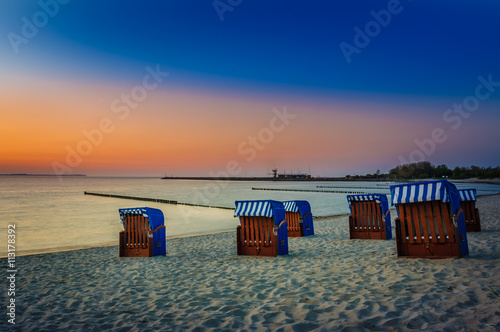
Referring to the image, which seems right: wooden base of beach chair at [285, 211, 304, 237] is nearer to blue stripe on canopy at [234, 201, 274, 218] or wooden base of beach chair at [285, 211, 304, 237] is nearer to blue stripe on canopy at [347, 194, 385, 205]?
blue stripe on canopy at [347, 194, 385, 205]

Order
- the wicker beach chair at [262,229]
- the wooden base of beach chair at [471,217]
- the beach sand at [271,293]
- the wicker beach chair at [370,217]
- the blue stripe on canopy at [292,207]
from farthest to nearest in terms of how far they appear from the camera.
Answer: the blue stripe on canopy at [292,207] → the wooden base of beach chair at [471,217] → the wicker beach chair at [370,217] → the wicker beach chair at [262,229] → the beach sand at [271,293]

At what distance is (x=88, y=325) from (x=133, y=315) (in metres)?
0.65

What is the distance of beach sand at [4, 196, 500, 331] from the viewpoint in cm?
445

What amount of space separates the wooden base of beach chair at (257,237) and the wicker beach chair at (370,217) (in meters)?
3.69

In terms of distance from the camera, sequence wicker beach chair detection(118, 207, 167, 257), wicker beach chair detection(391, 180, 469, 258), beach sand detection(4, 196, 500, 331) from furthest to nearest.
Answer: wicker beach chair detection(118, 207, 167, 257) → wicker beach chair detection(391, 180, 469, 258) → beach sand detection(4, 196, 500, 331)

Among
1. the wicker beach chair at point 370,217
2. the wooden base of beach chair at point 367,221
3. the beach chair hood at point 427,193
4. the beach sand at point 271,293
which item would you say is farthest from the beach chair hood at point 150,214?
the beach chair hood at point 427,193

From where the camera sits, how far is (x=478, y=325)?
12.8 feet

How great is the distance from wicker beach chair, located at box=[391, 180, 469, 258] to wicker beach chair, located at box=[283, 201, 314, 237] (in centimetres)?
583

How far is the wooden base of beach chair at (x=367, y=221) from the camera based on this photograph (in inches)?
453

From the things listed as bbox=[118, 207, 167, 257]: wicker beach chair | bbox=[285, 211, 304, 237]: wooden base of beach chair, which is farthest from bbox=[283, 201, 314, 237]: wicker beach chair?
bbox=[118, 207, 167, 257]: wicker beach chair

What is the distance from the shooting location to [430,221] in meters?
7.79

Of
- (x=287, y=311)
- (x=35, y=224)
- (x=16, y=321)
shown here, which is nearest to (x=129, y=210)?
(x=16, y=321)

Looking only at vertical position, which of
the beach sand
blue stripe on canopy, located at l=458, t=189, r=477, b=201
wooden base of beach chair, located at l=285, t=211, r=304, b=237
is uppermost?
blue stripe on canopy, located at l=458, t=189, r=477, b=201

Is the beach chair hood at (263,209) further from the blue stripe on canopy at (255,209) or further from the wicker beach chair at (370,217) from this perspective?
the wicker beach chair at (370,217)
